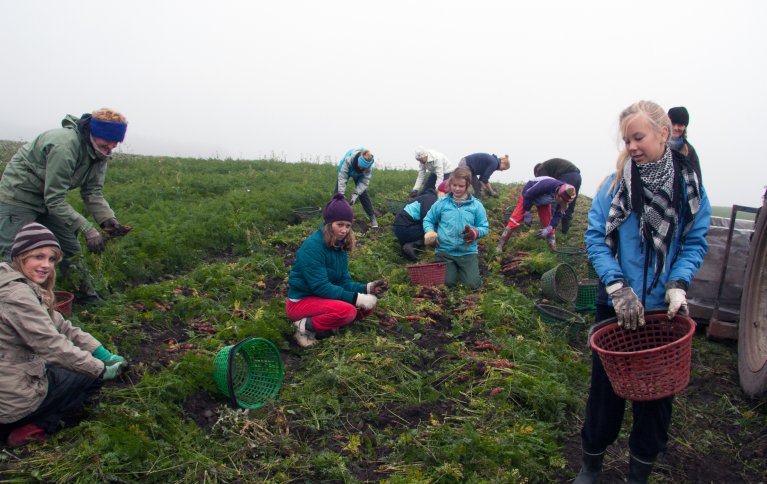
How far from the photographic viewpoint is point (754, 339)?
4.66 metres

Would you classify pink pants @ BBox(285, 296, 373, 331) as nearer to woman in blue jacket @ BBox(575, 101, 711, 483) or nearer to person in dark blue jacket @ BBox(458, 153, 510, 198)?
woman in blue jacket @ BBox(575, 101, 711, 483)

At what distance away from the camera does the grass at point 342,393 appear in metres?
3.50

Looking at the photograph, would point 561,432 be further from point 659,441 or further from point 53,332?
point 53,332

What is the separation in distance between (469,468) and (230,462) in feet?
5.12

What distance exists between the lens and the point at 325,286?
5.41 metres

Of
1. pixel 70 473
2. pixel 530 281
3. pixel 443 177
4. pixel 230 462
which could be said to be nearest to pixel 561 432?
pixel 230 462

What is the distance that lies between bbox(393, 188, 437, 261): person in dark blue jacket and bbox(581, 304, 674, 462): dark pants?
5.45 metres

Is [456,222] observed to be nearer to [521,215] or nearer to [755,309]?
[521,215]

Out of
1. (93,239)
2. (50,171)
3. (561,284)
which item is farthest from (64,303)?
(561,284)

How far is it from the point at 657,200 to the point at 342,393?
2769mm

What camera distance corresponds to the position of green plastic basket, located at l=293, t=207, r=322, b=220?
10.9 m

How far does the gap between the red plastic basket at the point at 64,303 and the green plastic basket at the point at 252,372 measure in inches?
57.2

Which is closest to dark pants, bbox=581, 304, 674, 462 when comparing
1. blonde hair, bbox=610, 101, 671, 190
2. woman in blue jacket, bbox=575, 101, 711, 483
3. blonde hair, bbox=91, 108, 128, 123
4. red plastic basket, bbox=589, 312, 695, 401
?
woman in blue jacket, bbox=575, 101, 711, 483

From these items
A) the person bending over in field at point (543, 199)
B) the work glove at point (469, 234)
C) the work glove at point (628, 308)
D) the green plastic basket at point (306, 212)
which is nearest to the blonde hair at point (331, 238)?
the work glove at point (469, 234)
